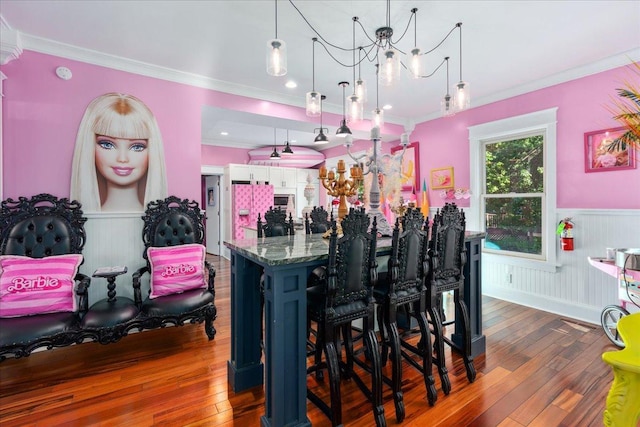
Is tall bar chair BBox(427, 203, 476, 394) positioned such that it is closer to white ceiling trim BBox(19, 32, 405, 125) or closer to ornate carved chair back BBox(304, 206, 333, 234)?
ornate carved chair back BBox(304, 206, 333, 234)

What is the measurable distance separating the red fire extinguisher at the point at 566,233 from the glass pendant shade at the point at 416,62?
8.93 ft

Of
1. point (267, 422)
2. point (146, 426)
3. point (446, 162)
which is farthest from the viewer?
point (446, 162)

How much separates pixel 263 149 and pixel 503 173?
5.02 m

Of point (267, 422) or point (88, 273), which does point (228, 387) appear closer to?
point (267, 422)

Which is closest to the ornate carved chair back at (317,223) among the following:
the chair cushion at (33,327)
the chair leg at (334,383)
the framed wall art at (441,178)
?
the chair leg at (334,383)

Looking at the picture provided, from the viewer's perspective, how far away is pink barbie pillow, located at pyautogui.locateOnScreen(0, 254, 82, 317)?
2316 millimetres

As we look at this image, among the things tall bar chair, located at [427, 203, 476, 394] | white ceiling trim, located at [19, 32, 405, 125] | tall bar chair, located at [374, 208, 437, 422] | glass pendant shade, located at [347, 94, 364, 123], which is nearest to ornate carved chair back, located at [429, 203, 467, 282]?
tall bar chair, located at [427, 203, 476, 394]

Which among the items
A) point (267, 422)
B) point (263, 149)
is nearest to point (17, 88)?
point (267, 422)

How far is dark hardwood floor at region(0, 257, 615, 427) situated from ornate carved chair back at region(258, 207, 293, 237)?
115cm

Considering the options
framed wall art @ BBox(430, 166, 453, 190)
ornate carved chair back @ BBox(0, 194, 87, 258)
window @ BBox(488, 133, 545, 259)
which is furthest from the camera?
framed wall art @ BBox(430, 166, 453, 190)

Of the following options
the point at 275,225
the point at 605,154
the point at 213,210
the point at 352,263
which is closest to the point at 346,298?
the point at 352,263

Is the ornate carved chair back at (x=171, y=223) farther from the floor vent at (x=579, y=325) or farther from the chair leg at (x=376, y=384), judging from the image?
the floor vent at (x=579, y=325)

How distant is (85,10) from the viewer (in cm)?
230

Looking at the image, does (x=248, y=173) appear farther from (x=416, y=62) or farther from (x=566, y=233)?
(x=566, y=233)
